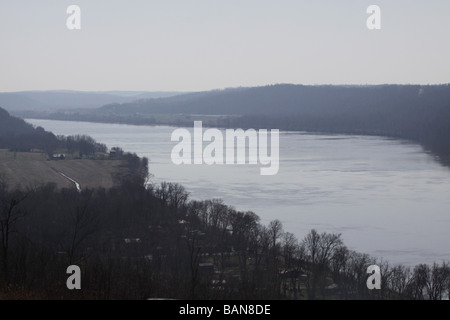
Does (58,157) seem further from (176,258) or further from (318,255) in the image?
(318,255)

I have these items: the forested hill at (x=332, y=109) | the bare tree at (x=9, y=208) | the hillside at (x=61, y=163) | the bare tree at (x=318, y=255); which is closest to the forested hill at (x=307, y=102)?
the forested hill at (x=332, y=109)

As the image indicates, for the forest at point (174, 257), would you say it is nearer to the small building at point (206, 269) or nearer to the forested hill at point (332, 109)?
the small building at point (206, 269)

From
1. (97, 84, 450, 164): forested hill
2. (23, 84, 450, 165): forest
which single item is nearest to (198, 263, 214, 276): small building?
(97, 84, 450, 164): forested hill

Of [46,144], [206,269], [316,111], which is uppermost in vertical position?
[316,111]

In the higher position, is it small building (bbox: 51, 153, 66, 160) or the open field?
small building (bbox: 51, 153, 66, 160)

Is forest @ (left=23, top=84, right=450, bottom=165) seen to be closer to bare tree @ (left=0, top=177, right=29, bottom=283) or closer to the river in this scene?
the river

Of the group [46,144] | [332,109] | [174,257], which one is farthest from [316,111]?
[174,257]

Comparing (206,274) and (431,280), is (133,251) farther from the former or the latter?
(431,280)
